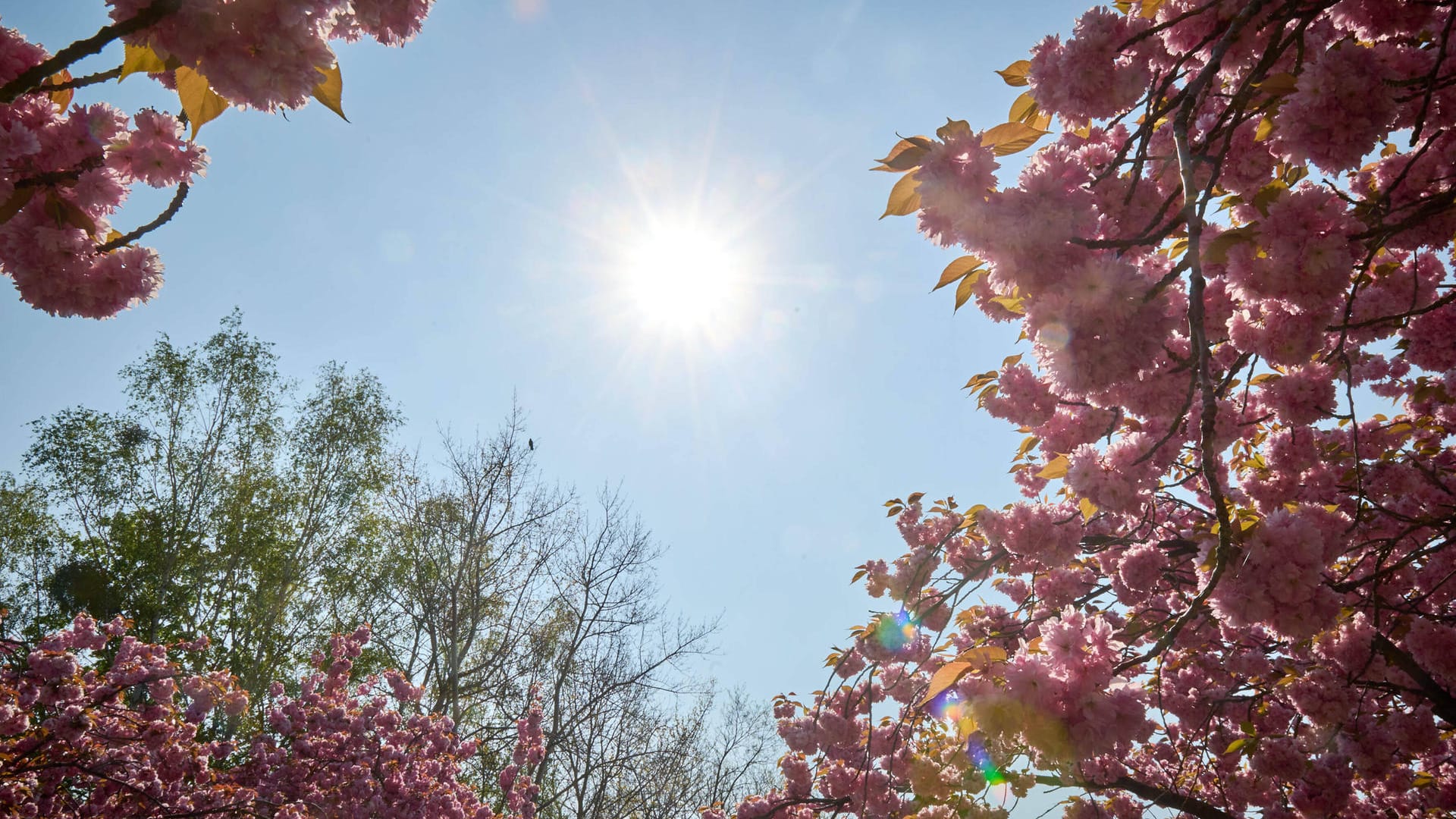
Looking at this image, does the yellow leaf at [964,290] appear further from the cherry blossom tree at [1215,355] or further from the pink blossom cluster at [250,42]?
the pink blossom cluster at [250,42]

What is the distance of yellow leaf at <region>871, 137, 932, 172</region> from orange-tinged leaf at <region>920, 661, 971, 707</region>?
121cm

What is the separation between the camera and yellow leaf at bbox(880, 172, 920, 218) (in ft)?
5.18

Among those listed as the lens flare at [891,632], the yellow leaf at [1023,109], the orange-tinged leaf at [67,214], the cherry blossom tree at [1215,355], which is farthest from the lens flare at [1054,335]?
the lens flare at [891,632]

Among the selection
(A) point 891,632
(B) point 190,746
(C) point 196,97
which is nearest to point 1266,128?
(C) point 196,97

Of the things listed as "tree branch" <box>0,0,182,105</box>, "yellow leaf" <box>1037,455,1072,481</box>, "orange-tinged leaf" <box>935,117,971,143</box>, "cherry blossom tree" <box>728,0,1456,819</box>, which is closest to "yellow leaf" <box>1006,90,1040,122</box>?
"cherry blossom tree" <box>728,0,1456,819</box>

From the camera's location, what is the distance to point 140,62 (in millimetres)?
1283

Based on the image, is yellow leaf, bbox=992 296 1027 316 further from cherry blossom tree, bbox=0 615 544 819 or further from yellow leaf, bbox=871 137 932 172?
cherry blossom tree, bbox=0 615 544 819

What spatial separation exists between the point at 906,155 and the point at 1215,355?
2.09m

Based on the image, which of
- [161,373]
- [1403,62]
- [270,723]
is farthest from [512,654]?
[1403,62]

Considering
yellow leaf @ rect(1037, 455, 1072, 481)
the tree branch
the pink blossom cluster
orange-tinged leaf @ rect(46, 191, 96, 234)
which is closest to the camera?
the tree branch

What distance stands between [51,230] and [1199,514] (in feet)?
16.6

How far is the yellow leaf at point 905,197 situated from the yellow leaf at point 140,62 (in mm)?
1574

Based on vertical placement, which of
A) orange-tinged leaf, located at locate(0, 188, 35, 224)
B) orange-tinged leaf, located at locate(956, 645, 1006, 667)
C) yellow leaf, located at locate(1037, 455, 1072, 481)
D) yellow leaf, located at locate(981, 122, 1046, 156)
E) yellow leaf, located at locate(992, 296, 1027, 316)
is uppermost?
yellow leaf, located at locate(981, 122, 1046, 156)

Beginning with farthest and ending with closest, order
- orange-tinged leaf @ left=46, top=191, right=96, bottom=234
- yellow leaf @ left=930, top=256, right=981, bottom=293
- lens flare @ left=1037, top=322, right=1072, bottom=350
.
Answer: yellow leaf @ left=930, top=256, right=981, bottom=293 < lens flare @ left=1037, top=322, right=1072, bottom=350 < orange-tinged leaf @ left=46, top=191, right=96, bottom=234
